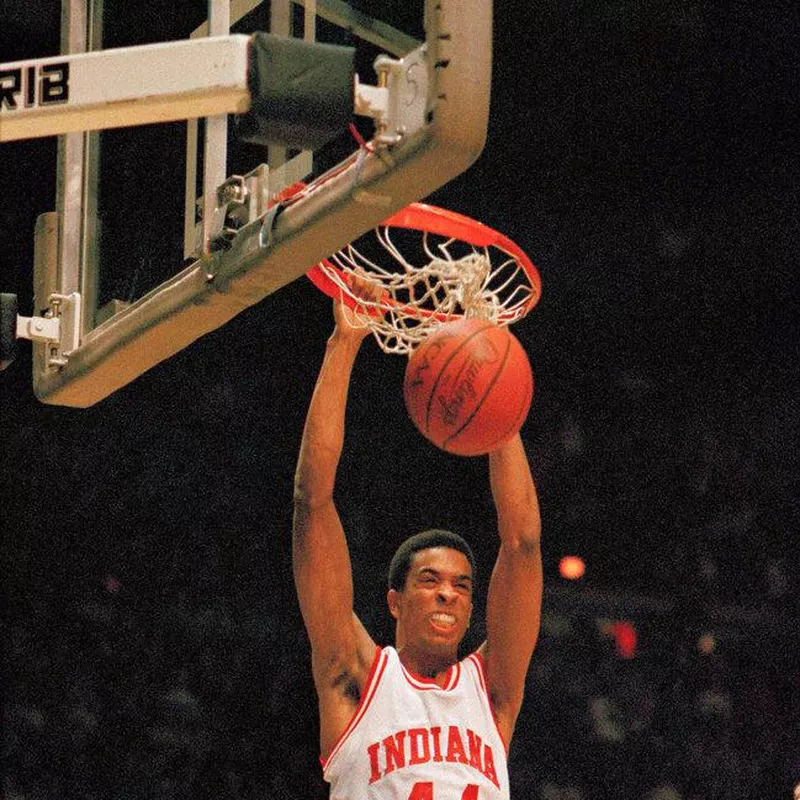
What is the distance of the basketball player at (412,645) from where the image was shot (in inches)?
126

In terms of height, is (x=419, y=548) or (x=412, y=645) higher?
(x=419, y=548)

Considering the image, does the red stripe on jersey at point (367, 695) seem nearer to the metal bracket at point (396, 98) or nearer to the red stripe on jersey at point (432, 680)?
the red stripe on jersey at point (432, 680)

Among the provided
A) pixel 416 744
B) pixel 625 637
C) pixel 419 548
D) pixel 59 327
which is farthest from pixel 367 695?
pixel 625 637

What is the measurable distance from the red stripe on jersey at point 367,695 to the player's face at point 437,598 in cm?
12

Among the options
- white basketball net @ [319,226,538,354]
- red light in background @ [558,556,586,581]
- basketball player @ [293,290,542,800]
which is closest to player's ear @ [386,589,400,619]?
basketball player @ [293,290,542,800]

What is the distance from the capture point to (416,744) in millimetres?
3203

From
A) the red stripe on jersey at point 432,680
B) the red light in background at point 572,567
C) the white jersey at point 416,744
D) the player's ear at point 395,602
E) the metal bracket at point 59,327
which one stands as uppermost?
the metal bracket at point 59,327

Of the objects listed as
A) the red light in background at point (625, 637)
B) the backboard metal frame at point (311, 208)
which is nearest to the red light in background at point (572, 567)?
the red light in background at point (625, 637)

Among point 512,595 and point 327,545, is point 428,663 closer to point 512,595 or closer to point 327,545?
point 512,595

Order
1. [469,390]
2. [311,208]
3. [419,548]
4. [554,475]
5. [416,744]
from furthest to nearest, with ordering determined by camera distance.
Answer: [554,475] → [419,548] → [416,744] → [469,390] → [311,208]

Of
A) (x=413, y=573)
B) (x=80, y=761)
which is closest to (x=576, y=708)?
(x=80, y=761)

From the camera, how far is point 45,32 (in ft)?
18.5

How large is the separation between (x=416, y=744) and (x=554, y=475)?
135 inches

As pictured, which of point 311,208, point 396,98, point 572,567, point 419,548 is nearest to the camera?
point 396,98
